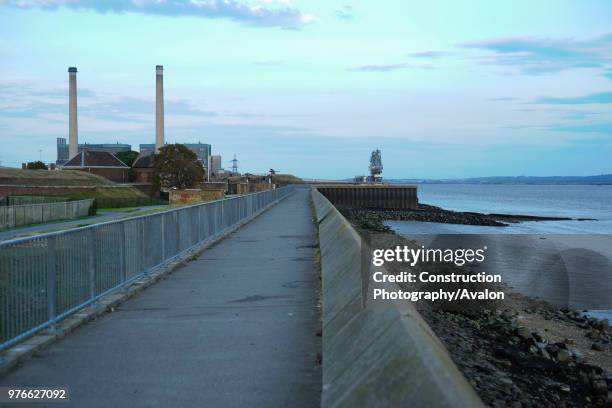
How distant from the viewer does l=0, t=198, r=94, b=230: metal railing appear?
40.8 metres

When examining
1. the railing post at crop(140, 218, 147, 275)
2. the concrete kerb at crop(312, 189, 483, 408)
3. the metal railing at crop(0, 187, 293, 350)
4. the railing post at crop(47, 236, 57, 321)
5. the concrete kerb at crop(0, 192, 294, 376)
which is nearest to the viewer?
the concrete kerb at crop(312, 189, 483, 408)

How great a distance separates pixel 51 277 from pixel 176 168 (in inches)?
3439

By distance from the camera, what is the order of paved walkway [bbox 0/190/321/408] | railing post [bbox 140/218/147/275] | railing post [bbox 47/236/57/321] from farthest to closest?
railing post [bbox 140/218/147/275]
railing post [bbox 47/236/57/321]
paved walkway [bbox 0/190/321/408]

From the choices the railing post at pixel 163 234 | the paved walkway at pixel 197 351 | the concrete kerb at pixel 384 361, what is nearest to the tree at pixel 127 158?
the railing post at pixel 163 234

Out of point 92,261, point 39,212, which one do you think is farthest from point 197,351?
point 39,212

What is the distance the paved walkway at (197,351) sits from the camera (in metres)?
6.41

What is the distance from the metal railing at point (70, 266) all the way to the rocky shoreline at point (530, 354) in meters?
5.15

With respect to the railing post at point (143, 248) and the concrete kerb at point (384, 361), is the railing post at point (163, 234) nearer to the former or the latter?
the railing post at point (143, 248)

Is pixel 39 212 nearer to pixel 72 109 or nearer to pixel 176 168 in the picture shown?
pixel 176 168

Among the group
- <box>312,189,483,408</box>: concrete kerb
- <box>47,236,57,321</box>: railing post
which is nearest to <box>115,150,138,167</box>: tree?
<box>47,236,57,321</box>: railing post

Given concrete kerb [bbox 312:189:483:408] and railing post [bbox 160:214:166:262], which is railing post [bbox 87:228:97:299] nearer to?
concrete kerb [bbox 312:189:483:408]

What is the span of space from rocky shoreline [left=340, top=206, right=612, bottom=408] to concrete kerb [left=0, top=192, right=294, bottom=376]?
4.98m

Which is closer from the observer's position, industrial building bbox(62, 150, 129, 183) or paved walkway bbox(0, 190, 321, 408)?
paved walkway bbox(0, 190, 321, 408)

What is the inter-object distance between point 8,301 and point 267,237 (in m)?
16.1
